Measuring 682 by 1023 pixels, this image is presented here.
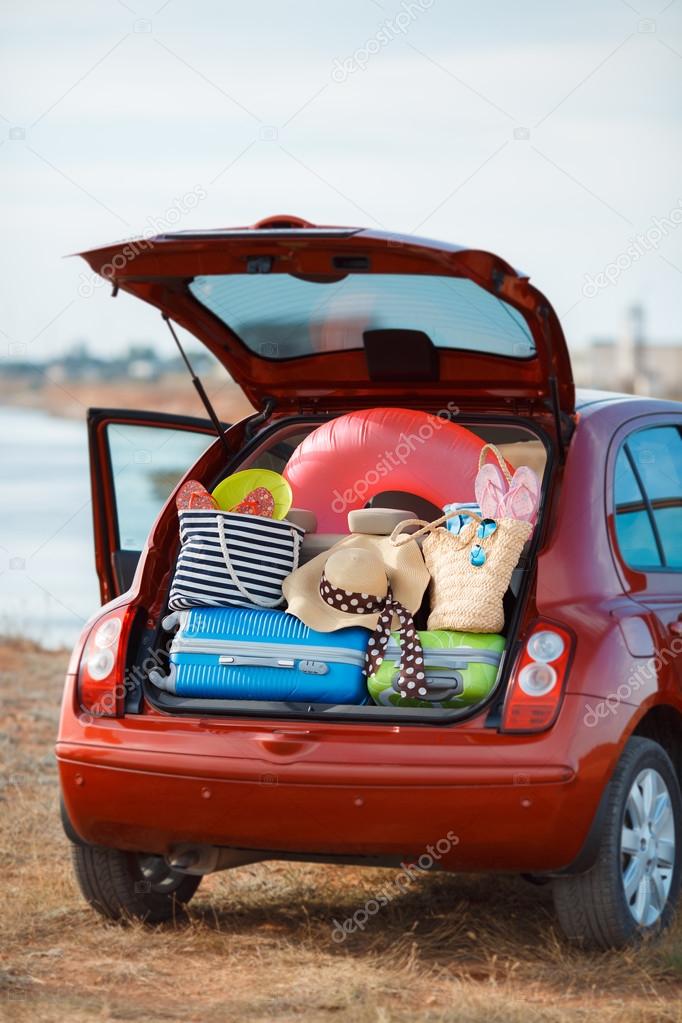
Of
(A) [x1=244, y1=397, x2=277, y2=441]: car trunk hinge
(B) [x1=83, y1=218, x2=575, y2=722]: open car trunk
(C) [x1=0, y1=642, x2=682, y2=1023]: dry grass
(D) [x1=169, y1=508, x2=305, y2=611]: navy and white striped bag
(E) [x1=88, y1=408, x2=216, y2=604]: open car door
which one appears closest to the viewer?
(C) [x1=0, y1=642, x2=682, y2=1023]: dry grass

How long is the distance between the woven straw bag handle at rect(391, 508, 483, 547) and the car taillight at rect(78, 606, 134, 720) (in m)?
0.87

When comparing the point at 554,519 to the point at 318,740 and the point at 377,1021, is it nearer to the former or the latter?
the point at 318,740

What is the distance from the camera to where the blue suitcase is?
4672mm

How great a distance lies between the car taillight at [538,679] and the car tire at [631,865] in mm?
323

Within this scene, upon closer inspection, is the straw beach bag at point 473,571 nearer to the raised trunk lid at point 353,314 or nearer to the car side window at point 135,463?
the raised trunk lid at point 353,314

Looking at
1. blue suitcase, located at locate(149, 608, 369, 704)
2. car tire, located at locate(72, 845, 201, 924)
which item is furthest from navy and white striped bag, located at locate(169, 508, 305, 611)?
car tire, located at locate(72, 845, 201, 924)

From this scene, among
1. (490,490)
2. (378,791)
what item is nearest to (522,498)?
(490,490)

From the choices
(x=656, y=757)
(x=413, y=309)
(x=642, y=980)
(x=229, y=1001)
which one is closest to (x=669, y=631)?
(x=656, y=757)

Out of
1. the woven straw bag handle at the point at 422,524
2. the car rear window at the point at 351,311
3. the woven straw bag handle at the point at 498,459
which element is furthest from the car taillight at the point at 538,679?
the car rear window at the point at 351,311

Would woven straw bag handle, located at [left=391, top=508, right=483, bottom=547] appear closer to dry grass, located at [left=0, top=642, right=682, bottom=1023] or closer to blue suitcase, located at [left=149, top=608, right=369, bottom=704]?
blue suitcase, located at [left=149, top=608, right=369, bottom=704]

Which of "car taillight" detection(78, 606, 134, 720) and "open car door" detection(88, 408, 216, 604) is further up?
"open car door" detection(88, 408, 216, 604)

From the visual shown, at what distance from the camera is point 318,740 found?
445 centimetres

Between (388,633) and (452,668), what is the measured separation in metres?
0.24

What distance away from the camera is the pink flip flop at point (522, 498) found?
4785 millimetres
